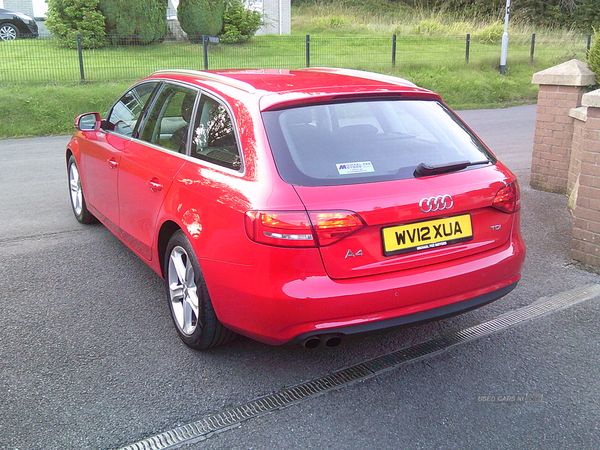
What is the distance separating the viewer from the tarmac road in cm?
279

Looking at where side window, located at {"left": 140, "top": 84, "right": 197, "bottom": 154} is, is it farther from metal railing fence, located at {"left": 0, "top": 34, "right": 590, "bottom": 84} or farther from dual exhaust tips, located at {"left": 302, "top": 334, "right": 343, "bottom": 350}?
metal railing fence, located at {"left": 0, "top": 34, "right": 590, "bottom": 84}

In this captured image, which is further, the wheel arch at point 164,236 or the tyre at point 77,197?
the tyre at point 77,197

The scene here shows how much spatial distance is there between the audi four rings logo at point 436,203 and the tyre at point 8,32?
22018 mm

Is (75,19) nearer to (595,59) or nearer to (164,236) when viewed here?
A: (595,59)

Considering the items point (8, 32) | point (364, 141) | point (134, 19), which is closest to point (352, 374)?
point (364, 141)

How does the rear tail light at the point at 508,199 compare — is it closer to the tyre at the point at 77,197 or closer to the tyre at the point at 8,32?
the tyre at the point at 77,197

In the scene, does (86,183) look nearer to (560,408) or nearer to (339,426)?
(339,426)

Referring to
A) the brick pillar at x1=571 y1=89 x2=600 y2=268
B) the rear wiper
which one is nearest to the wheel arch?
the rear wiper

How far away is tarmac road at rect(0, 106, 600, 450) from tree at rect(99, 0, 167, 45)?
16974 mm

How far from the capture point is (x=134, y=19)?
2034cm

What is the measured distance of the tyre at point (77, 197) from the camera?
5848 mm

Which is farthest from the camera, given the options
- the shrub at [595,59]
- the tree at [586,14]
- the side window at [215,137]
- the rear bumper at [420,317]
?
the tree at [586,14]

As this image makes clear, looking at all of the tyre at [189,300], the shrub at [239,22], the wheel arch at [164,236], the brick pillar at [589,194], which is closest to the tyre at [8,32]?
the shrub at [239,22]

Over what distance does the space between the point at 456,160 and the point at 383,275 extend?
84 cm
